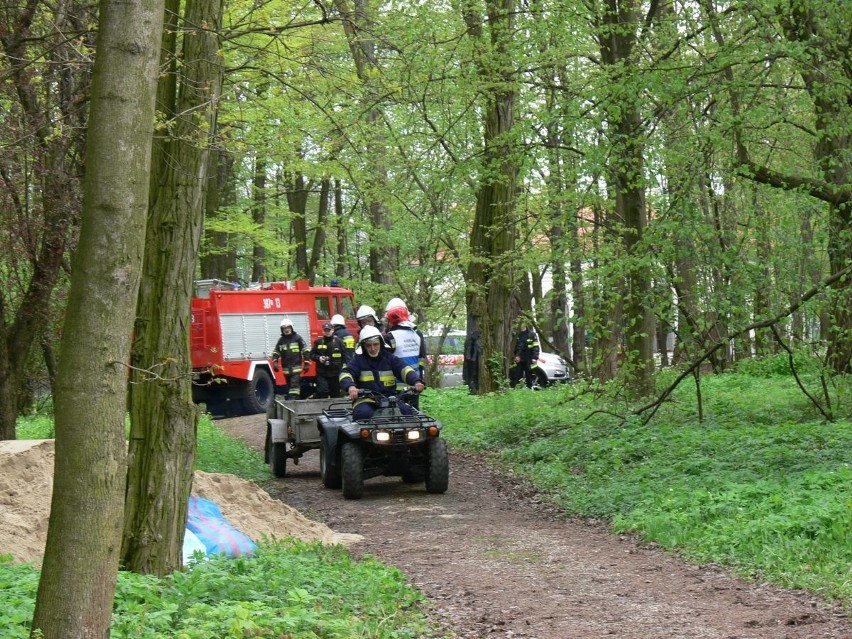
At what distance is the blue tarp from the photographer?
804 centimetres

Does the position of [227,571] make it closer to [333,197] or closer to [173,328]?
[173,328]

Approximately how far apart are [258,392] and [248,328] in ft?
5.52

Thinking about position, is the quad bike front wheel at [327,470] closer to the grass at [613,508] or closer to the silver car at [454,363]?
the grass at [613,508]

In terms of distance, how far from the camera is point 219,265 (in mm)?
30125

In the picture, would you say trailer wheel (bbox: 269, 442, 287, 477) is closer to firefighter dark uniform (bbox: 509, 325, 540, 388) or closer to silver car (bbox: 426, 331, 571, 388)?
firefighter dark uniform (bbox: 509, 325, 540, 388)

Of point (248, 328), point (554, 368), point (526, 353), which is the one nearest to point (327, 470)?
point (526, 353)

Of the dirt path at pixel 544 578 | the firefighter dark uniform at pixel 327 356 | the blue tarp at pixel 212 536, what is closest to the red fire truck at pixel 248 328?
the firefighter dark uniform at pixel 327 356

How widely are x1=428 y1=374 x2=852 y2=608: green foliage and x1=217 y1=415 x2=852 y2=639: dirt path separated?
30 cm

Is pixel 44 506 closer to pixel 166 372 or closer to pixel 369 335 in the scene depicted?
pixel 166 372

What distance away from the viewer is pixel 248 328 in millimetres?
26031

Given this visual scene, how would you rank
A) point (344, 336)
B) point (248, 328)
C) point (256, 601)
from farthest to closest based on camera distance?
point (248, 328) < point (344, 336) < point (256, 601)

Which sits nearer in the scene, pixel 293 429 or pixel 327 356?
pixel 293 429

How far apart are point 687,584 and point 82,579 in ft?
14.5

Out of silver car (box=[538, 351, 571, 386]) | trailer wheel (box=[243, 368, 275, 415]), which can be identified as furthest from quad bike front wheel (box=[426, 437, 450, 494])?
silver car (box=[538, 351, 571, 386])
